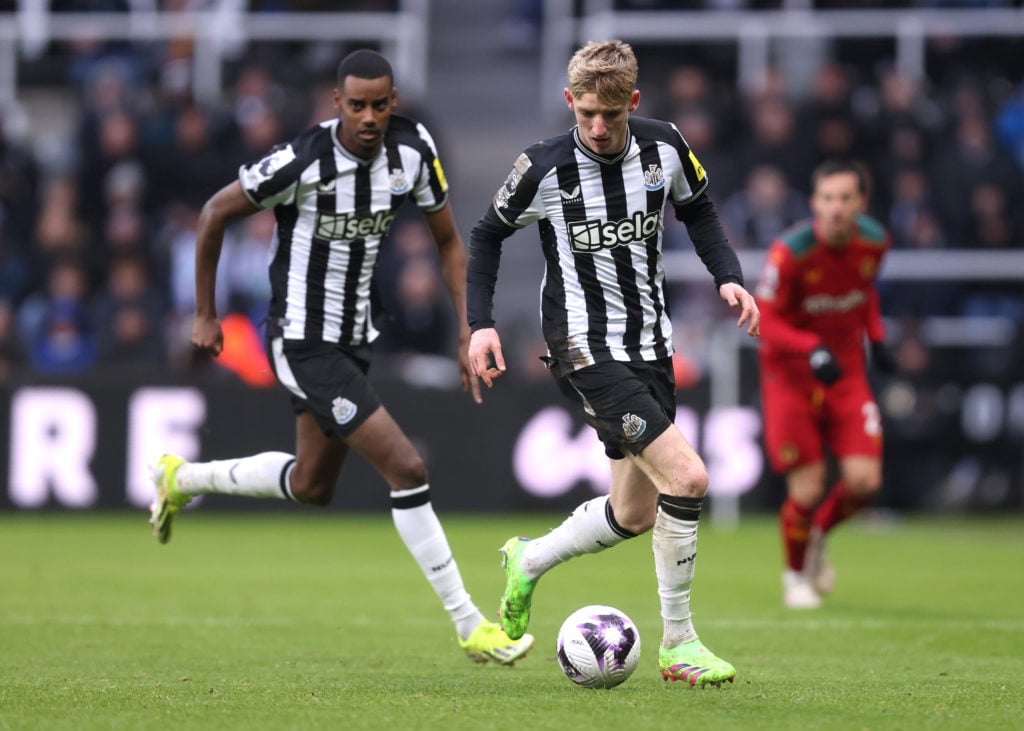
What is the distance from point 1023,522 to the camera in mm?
14156

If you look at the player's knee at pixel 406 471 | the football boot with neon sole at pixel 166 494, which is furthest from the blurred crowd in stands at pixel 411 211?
the player's knee at pixel 406 471

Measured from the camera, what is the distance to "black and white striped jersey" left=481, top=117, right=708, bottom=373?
591cm

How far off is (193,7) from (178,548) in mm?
8505

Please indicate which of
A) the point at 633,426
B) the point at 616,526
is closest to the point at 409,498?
the point at 616,526

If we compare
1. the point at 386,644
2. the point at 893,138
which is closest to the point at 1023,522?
the point at 893,138

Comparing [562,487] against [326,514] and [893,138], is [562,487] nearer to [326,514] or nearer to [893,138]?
[326,514]

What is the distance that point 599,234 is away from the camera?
19.5 ft

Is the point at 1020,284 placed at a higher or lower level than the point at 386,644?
higher

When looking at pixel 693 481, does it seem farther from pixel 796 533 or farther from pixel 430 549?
pixel 796 533

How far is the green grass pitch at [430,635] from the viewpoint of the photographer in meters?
5.03

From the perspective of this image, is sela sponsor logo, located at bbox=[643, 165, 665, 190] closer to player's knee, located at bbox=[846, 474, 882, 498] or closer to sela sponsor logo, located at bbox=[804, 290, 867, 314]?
sela sponsor logo, located at bbox=[804, 290, 867, 314]

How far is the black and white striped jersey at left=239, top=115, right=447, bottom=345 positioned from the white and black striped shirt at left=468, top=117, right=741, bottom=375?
2.93 ft

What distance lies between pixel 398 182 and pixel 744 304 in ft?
5.91

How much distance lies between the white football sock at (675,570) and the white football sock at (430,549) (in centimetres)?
105
